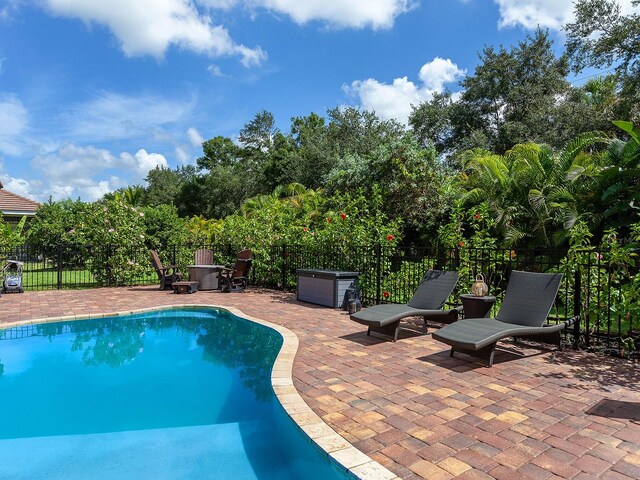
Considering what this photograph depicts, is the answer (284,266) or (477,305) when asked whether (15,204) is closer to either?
(284,266)

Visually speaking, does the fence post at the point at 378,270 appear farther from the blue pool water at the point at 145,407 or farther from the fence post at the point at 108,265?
the fence post at the point at 108,265

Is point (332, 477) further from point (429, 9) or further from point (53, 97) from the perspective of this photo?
point (53, 97)

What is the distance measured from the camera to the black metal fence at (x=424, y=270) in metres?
5.48

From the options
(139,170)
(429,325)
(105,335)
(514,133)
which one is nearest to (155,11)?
(105,335)

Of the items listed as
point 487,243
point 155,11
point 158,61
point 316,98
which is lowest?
point 487,243

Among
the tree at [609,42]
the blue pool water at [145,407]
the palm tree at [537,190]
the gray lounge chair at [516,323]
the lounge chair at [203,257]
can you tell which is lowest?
the blue pool water at [145,407]

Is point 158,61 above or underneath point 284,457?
above

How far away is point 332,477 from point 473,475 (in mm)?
930

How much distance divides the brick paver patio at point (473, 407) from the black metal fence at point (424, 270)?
68cm

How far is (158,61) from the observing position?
17406 mm

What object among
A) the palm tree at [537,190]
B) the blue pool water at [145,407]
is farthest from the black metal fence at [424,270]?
the blue pool water at [145,407]

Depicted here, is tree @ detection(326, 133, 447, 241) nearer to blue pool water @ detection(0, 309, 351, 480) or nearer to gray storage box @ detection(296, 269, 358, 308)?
gray storage box @ detection(296, 269, 358, 308)

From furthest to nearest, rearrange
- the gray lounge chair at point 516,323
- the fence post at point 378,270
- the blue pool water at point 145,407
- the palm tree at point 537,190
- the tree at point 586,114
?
1. the tree at point 586,114
2. the palm tree at point 537,190
3. the fence post at point 378,270
4. the gray lounge chair at point 516,323
5. the blue pool water at point 145,407

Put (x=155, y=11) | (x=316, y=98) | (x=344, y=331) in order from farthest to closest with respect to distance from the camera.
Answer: (x=316, y=98), (x=155, y=11), (x=344, y=331)
